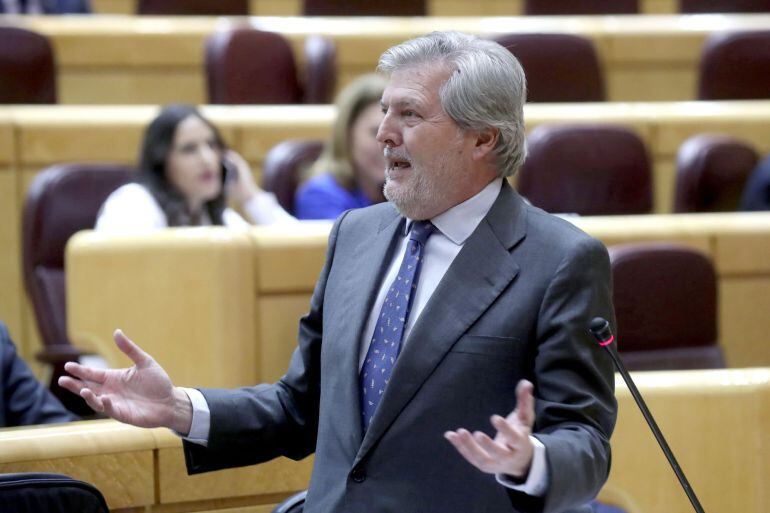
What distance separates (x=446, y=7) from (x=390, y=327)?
1661 millimetres

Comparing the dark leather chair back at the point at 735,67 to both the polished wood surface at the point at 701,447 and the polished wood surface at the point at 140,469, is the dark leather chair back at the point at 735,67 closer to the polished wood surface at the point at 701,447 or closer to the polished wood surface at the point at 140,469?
the polished wood surface at the point at 701,447

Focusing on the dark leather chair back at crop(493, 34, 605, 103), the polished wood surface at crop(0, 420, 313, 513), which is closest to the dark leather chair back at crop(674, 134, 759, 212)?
the dark leather chair back at crop(493, 34, 605, 103)

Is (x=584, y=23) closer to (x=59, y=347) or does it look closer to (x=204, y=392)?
(x=59, y=347)

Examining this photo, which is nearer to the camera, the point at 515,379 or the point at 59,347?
the point at 515,379

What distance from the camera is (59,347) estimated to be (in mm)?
1212

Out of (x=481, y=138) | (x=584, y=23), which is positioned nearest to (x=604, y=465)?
(x=481, y=138)

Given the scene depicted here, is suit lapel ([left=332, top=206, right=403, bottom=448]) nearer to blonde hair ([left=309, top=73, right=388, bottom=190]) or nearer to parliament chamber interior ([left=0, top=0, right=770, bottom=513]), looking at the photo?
parliament chamber interior ([left=0, top=0, right=770, bottom=513])

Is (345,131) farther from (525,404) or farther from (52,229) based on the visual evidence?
(525,404)

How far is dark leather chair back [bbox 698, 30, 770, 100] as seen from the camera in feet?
5.90

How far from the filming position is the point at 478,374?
0.59m

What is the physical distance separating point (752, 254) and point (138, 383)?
2.33ft

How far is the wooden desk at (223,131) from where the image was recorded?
1.42m

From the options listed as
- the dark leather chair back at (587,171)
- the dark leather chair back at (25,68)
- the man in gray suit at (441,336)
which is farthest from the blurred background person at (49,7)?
the man in gray suit at (441,336)

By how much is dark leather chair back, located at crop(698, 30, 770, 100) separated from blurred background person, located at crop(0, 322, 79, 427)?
122 centimetres
